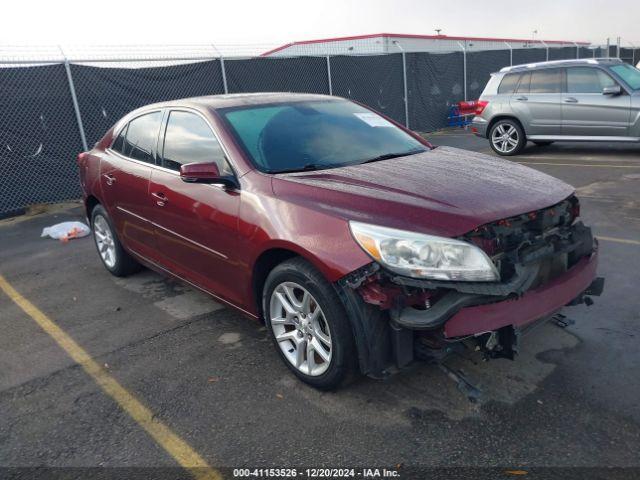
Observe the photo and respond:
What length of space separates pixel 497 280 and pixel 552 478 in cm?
91

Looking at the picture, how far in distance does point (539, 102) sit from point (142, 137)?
328 inches

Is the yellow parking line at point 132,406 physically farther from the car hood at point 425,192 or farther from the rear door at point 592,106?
the rear door at point 592,106

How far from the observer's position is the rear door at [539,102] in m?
10.2

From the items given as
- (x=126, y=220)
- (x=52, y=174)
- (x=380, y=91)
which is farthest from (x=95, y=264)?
(x=380, y=91)

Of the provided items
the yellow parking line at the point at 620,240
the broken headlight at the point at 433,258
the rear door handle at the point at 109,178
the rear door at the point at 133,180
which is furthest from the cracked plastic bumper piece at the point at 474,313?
the rear door handle at the point at 109,178

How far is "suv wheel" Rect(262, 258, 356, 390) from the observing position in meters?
2.80

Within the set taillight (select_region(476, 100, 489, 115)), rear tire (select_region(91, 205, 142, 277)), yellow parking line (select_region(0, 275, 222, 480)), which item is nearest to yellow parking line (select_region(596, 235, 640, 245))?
yellow parking line (select_region(0, 275, 222, 480))

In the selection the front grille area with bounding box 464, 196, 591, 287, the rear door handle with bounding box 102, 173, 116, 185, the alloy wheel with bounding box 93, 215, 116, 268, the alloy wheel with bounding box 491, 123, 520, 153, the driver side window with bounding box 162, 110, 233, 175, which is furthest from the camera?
the alloy wheel with bounding box 491, 123, 520, 153

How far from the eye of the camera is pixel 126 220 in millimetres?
4734

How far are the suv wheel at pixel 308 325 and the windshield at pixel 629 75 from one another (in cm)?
897

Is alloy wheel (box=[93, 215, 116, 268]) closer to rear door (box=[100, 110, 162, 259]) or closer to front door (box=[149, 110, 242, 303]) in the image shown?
rear door (box=[100, 110, 162, 259])

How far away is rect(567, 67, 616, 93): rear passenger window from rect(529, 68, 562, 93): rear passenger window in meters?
0.18

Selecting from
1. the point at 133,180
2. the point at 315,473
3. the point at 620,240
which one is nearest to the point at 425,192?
the point at 315,473

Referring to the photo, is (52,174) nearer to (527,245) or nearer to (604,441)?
(527,245)
